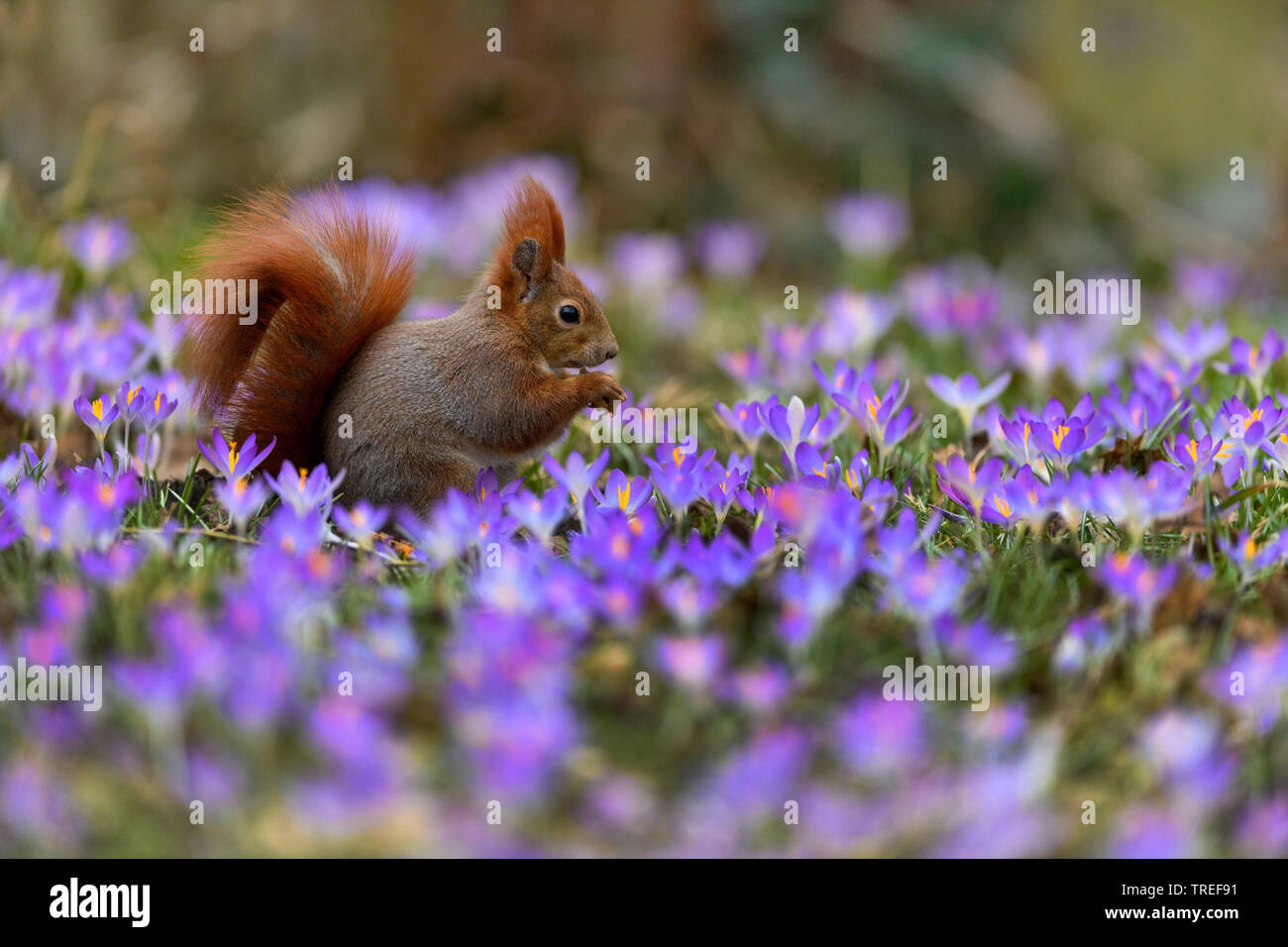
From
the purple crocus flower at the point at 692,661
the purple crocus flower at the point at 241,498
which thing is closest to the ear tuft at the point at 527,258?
the purple crocus flower at the point at 241,498

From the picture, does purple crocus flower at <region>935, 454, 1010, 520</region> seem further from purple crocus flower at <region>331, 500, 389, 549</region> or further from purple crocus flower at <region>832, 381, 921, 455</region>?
purple crocus flower at <region>331, 500, 389, 549</region>

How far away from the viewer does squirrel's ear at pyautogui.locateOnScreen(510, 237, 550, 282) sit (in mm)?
2764

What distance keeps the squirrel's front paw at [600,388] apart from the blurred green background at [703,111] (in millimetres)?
3608

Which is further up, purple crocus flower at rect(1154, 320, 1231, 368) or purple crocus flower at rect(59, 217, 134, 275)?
purple crocus flower at rect(59, 217, 134, 275)

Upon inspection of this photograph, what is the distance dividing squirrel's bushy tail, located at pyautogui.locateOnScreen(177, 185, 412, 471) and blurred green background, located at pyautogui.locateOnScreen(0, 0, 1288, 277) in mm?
3406

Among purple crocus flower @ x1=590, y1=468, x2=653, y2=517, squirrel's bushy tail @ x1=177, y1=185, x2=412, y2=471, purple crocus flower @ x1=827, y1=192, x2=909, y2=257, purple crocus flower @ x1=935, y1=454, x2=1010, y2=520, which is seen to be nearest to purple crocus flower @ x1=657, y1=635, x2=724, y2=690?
purple crocus flower @ x1=590, y1=468, x2=653, y2=517

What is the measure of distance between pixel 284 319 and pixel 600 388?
61cm

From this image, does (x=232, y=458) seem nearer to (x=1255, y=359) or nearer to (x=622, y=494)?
(x=622, y=494)

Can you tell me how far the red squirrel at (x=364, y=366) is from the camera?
259 cm

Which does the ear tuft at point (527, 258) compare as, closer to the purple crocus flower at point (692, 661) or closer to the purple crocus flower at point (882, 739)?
the purple crocus flower at point (692, 661)

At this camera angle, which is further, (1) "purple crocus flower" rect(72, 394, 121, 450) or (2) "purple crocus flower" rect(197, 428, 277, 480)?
(1) "purple crocus flower" rect(72, 394, 121, 450)

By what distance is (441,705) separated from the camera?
1.89m

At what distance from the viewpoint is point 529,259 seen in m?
2.78

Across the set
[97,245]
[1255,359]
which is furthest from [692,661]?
[97,245]
